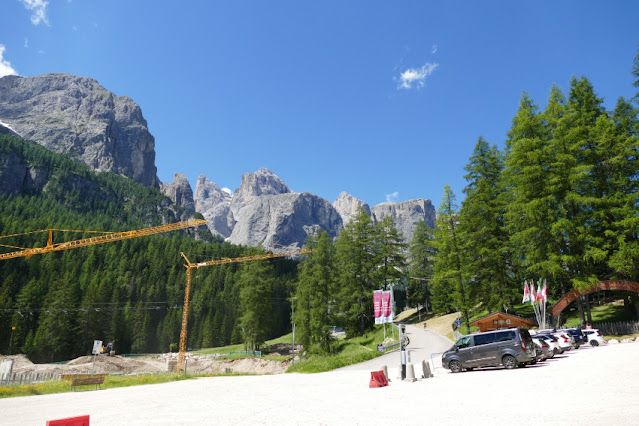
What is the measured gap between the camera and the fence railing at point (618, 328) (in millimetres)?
26797

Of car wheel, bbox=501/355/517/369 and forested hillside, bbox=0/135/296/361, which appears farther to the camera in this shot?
forested hillside, bbox=0/135/296/361

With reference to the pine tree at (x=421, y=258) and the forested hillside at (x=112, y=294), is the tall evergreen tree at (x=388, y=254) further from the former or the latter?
the forested hillside at (x=112, y=294)

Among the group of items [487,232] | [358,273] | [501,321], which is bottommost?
[501,321]

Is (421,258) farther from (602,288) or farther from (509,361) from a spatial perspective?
(509,361)

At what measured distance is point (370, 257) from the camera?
5294cm

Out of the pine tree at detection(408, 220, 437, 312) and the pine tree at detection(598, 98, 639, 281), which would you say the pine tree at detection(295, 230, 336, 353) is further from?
the pine tree at detection(598, 98, 639, 281)

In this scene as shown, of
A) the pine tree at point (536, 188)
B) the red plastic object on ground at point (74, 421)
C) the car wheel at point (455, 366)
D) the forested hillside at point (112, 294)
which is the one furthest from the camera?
the forested hillside at point (112, 294)

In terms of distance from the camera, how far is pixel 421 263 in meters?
66.8

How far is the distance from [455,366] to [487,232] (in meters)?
21.4

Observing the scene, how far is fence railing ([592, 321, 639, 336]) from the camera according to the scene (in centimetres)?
2680

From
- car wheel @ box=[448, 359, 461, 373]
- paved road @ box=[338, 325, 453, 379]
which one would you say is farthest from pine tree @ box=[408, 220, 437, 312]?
car wheel @ box=[448, 359, 461, 373]

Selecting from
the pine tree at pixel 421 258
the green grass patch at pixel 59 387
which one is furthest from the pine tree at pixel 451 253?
the green grass patch at pixel 59 387

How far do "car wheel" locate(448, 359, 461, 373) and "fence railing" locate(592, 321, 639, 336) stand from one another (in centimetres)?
1766

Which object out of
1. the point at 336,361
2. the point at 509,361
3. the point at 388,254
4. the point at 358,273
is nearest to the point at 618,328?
the point at 509,361
